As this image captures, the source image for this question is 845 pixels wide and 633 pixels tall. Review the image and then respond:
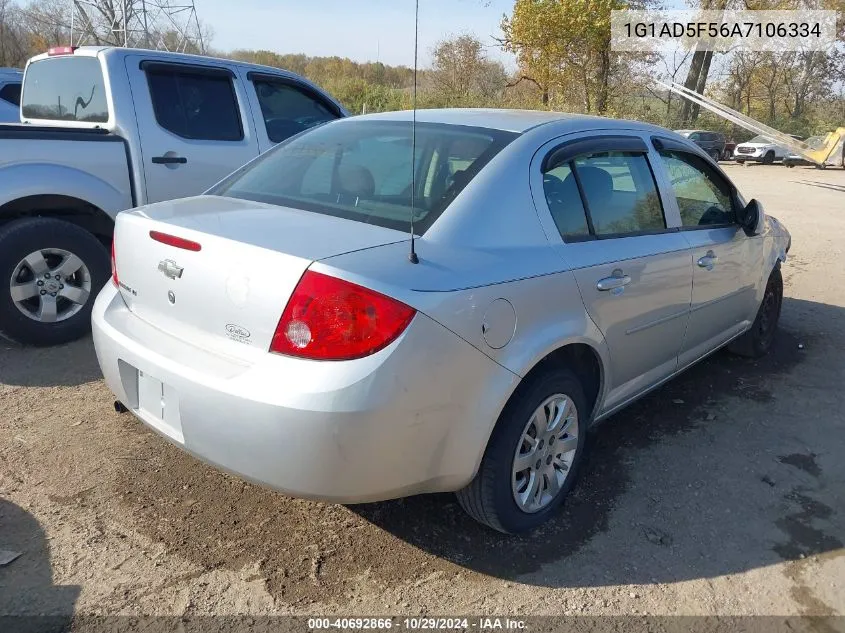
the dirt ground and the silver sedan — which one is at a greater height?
the silver sedan

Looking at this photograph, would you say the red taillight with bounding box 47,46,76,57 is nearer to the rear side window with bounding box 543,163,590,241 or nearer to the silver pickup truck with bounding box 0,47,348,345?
the silver pickup truck with bounding box 0,47,348,345

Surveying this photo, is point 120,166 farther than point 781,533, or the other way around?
point 120,166

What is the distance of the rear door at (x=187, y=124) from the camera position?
500cm

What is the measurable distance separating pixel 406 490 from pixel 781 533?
5.75 feet

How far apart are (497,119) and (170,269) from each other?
166 cm

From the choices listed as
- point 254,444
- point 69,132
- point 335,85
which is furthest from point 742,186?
point 254,444

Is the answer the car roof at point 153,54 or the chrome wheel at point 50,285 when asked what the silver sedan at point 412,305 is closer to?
the chrome wheel at point 50,285

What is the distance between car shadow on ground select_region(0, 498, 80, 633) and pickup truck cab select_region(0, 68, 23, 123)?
7562mm

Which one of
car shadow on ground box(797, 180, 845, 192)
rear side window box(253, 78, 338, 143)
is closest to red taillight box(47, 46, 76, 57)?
rear side window box(253, 78, 338, 143)

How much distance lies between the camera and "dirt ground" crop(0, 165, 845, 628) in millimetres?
2447

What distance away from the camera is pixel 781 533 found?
9.74 feet

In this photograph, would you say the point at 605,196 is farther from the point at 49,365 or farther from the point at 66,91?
the point at 66,91

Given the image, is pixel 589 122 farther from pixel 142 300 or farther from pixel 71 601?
pixel 71 601

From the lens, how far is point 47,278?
4.52m
